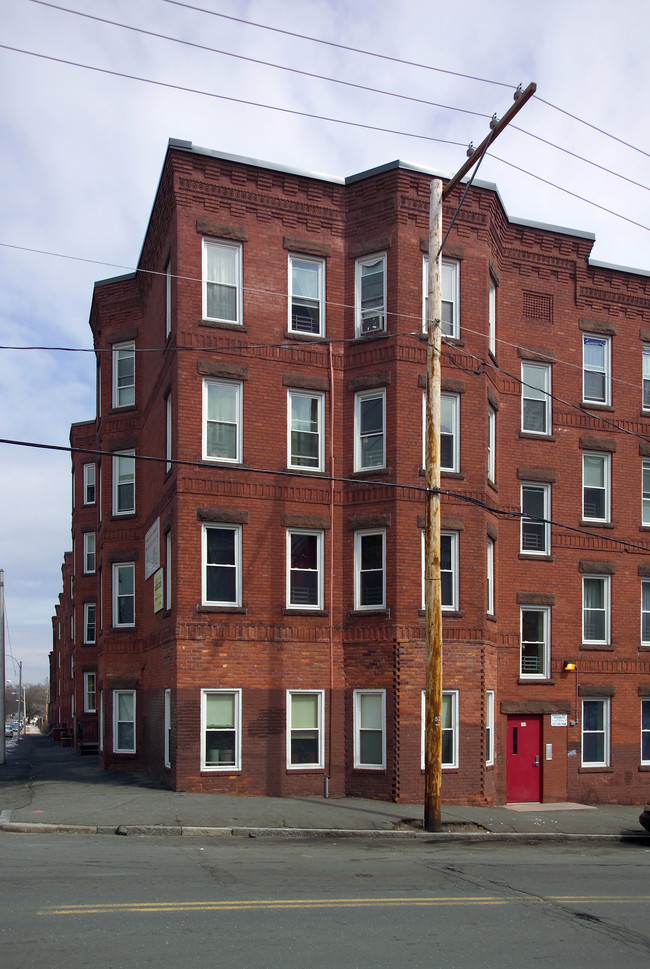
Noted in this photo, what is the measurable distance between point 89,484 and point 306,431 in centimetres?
2391

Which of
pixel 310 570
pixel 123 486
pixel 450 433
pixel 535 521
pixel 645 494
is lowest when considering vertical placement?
pixel 310 570

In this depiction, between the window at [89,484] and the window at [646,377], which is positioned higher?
the window at [646,377]

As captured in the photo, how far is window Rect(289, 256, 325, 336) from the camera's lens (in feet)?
74.8

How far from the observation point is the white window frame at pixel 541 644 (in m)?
25.0

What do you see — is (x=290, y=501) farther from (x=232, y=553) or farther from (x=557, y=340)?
(x=557, y=340)

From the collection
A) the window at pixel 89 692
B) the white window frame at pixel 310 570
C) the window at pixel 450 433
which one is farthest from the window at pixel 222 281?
the window at pixel 89 692

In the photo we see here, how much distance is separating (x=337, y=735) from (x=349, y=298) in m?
10.0

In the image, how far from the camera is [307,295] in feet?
75.3

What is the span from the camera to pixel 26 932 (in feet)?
29.9

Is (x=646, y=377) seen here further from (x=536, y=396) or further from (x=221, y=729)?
(x=221, y=729)

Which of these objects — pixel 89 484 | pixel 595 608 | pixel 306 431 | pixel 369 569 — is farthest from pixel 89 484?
pixel 595 608

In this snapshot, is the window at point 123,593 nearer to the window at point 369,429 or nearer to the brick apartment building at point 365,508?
the brick apartment building at point 365,508

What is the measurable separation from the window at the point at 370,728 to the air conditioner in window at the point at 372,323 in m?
8.22

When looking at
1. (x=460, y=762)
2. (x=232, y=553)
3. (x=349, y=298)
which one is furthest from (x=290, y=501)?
(x=460, y=762)
